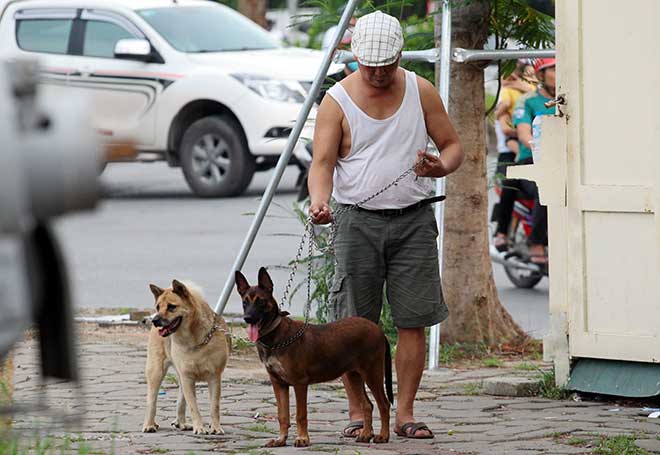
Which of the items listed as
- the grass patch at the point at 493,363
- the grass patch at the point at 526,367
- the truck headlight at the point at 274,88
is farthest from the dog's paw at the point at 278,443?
the truck headlight at the point at 274,88

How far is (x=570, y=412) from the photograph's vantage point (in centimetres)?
667

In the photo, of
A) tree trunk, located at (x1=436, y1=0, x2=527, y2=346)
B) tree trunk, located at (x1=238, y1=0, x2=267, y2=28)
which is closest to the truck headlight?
tree trunk, located at (x1=436, y1=0, x2=527, y2=346)

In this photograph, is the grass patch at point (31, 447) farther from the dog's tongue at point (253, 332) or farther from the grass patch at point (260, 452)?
the dog's tongue at point (253, 332)

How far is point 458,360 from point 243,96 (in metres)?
8.43

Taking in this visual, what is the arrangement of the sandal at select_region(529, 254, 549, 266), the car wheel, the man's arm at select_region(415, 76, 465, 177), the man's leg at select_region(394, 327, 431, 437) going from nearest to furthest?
the man's arm at select_region(415, 76, 465, 177) < the man's leg at select_region(394, 327, 431, 437) < the sandal at select_region(529, 254, 549, 266) < the car wheel

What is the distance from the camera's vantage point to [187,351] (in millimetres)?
6461

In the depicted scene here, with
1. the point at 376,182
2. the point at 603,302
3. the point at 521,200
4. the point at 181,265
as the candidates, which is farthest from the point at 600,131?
the point at 181,265

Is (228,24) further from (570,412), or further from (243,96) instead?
(570,412)

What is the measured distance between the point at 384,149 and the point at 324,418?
1.46 metres

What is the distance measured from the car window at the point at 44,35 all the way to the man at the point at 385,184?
33.2 feet

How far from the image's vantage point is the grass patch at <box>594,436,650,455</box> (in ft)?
18.4

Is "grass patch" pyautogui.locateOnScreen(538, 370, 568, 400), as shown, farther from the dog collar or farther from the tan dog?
the dog collar

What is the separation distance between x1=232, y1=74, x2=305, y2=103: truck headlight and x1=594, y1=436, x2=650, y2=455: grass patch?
1060 cm

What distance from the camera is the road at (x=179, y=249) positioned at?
1103cm
